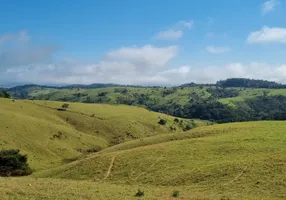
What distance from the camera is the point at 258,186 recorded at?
4166 cm

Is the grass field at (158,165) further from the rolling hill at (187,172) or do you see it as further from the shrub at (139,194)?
the shrub at (139,194)

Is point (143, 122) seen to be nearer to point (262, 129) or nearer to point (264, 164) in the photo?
point (262, 129)

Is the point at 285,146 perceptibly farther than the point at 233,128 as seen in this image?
No

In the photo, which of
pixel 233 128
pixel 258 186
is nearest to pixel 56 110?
pixel 233 128

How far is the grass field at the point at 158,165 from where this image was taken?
130 feet

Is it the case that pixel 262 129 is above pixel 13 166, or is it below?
above

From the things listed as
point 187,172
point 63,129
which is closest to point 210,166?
point 187,172

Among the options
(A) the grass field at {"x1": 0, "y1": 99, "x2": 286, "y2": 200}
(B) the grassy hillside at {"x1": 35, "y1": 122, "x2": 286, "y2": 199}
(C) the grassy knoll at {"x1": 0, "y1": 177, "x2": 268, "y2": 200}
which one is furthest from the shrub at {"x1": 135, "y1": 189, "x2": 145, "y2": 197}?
(B) the grassy hillside at {"x1": 35, "y1": 122, "x2": 286, "y2": 199}

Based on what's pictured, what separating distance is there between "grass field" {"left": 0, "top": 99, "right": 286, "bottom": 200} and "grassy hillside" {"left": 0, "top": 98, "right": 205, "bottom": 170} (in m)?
0.40

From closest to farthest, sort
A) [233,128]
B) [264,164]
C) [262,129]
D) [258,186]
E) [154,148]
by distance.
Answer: [258,186] → [264,164] → [154,148] → [262,129] → [233,128]

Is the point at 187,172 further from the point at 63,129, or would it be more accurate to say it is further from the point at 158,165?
the point at 63,129

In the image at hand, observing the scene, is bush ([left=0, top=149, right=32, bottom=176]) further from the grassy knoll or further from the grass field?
the grassy knoll

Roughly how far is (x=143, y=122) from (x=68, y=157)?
67270mm

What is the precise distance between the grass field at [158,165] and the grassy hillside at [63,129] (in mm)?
395
